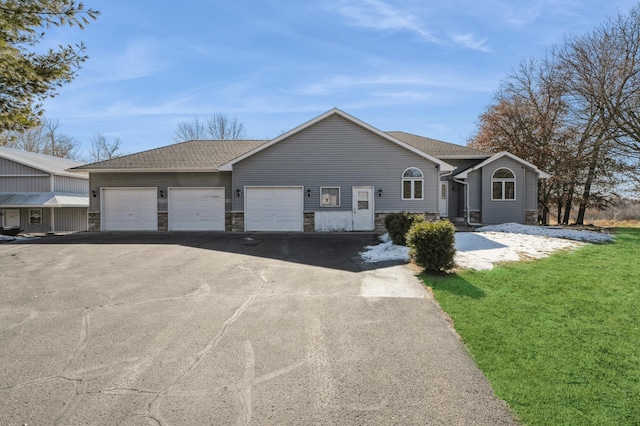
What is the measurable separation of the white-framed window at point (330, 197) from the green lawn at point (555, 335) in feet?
29.6

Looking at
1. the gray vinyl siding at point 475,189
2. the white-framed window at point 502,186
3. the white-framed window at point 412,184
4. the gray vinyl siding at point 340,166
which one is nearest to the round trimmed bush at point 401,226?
the gray vinyl siding at point 340,166

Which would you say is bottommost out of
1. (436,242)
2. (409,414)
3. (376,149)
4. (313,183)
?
(409,414)

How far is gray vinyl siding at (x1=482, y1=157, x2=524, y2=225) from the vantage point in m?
18.3

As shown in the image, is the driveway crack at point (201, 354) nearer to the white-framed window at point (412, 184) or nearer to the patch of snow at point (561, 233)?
the white-framed window at point (412, 184)

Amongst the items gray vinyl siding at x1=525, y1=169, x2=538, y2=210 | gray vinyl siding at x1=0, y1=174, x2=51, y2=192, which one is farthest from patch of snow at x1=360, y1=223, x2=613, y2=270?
gray vinyl siding at x1=0, y1=174, x2=51, y2=192

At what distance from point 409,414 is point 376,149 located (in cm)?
1413

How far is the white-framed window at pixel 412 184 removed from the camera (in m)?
16.2

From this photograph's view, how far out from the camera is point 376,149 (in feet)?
53.2

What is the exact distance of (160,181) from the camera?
16906 mm

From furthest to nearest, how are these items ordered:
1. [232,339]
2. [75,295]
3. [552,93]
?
1. [552,93]
2. [75,295]
3. [232,339]

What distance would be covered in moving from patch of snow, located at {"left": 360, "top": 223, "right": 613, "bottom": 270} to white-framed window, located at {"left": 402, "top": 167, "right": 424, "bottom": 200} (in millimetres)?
3705

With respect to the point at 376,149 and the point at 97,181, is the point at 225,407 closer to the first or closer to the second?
the point at 376,149

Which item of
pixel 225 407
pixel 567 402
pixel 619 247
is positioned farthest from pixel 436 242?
Answer: pixel 619 247

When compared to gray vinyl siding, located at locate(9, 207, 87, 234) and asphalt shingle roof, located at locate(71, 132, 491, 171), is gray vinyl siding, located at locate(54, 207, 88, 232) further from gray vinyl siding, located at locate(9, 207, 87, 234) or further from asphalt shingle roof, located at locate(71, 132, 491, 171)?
asphalt shingle roof, located at locate(71, 132, 491, 171)
